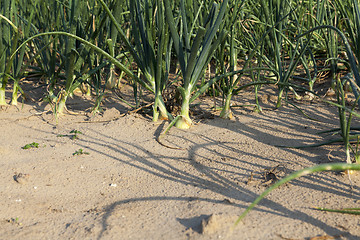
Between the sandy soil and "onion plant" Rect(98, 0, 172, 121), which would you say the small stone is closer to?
the sandy soil

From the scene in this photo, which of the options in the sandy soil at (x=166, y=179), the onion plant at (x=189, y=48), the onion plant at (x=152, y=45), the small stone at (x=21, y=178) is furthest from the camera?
the onion plant at (x=152, y=45)

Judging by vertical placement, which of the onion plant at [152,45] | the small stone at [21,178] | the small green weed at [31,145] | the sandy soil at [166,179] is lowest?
the small green weed at [31,145]

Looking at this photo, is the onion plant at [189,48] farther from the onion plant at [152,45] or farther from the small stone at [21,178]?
the small stone at [21,178]

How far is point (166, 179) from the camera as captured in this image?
4.72 feet

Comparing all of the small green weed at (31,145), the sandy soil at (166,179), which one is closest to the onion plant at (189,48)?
the sandy soil at (166,179)

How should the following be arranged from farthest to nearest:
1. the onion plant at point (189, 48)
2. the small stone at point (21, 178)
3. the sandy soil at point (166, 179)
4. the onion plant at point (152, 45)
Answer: the onion plant at point (152, 45) < the onion plant at point (189, 48) < the small stone at point (21, 178) < the sandy soil at point (166, 179)

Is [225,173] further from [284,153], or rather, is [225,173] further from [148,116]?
[148,116]

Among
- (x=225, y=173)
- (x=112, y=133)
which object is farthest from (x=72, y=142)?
(x=225, y=173)

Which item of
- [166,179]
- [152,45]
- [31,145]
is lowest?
[31,145]

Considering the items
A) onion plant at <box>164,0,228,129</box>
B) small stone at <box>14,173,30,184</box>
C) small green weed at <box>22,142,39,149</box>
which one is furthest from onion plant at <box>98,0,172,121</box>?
small stone at <box>14,173,30,184</box>

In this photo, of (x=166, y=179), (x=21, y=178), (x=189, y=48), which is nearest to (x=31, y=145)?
(x=21, y=178)

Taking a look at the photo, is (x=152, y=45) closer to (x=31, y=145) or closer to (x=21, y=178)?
(x=31, y=145)

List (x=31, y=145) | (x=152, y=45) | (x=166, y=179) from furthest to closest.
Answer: (x=152, y=45) → (x=31, y=145) → (x=166, y=179)

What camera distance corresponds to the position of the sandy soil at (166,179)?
1132mm
